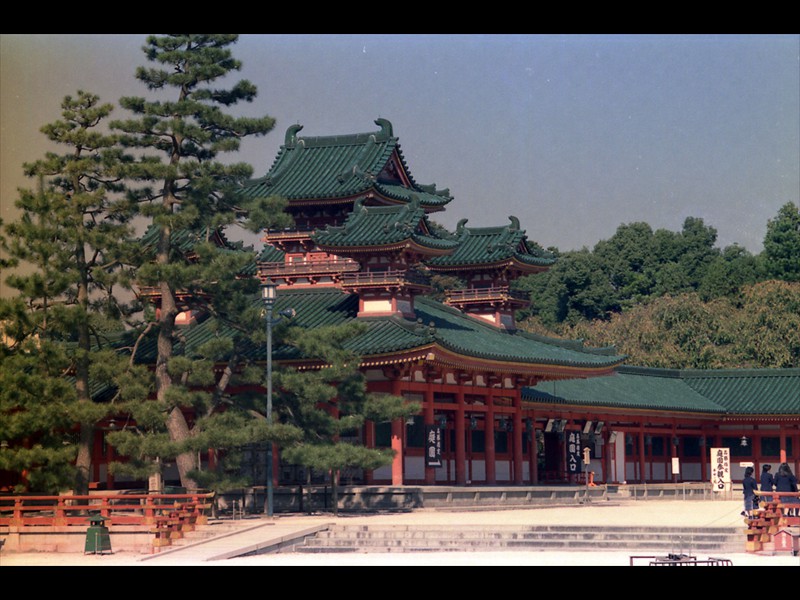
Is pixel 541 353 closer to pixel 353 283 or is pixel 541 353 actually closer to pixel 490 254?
pixel 490 254

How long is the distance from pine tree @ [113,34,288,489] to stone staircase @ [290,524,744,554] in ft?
22.3

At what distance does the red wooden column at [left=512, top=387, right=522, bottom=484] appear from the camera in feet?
171

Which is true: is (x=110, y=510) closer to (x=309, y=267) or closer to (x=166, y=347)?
(x=166, y=347)

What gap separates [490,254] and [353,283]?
8.93 m

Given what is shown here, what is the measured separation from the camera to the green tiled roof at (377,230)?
46.9m

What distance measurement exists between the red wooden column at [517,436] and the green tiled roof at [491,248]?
5.28 meters

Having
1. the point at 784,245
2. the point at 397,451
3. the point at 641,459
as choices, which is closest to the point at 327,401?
the point at 397,451

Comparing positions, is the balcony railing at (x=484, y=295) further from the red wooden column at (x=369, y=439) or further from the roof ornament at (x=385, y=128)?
the red wooden column at (x=369, y=439)

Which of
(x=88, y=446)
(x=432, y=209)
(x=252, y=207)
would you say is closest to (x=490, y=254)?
(x=432, y=209)

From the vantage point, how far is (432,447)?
4609 centimetres

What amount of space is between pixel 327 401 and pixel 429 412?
15.4ft

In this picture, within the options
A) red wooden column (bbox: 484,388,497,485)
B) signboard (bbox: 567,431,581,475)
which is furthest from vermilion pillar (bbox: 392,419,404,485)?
signboard (bbox: 567,431,581,475)

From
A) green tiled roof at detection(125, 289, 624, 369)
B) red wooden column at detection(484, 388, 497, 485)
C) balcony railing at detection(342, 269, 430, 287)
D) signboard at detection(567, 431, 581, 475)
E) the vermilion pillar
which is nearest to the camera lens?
the vermilion pillar

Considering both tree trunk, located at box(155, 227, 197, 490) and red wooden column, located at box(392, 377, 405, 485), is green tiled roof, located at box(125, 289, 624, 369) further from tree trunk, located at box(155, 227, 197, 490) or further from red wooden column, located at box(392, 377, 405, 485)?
red wooden column, located at box(392, 377, 405, 485)
